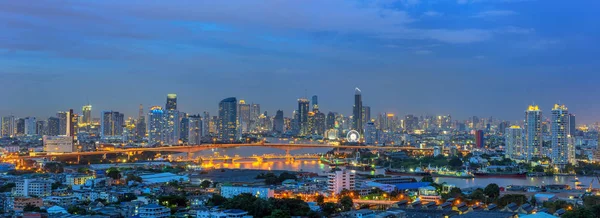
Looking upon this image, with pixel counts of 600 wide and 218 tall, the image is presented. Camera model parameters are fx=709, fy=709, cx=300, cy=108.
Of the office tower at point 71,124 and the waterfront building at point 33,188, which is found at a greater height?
the office tower at point 71,124

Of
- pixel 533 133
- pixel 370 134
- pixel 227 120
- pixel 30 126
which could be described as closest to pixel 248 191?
pixel 533 133

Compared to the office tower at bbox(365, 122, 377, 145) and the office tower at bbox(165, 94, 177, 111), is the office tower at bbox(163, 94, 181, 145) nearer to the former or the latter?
the office tower at bbox(165, 94, 177, 111)

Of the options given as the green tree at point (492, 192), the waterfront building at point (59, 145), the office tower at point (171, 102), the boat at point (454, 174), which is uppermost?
the office tower at point (171, 102)

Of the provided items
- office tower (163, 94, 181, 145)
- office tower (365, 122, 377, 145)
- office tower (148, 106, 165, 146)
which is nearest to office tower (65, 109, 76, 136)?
office tower (148, 106, 165, 146)

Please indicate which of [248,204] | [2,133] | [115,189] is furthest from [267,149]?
[248,204]

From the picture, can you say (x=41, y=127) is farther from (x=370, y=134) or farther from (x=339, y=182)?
(x=339, y=182)

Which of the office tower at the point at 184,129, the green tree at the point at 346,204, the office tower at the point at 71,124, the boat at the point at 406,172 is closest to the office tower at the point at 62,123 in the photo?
the office tower at the point at 184,129

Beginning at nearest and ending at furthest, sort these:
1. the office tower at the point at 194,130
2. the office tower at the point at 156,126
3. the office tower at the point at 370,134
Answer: the office tower at the point at 156,126 < the office tower at the point at 194,130 < the office tower at the point at 370,134

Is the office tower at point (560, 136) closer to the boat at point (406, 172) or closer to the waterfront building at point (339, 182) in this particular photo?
the boat at point (406, 172)
